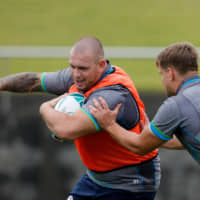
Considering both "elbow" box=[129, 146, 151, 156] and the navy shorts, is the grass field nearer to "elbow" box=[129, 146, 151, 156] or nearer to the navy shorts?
the navy shorts

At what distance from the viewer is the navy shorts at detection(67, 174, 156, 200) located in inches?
193

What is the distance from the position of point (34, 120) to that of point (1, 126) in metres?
0.51

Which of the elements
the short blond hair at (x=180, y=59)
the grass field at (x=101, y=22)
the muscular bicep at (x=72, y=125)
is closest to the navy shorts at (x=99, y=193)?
the muscular bicep at (x=72, y=125)

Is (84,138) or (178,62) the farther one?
(84,138)

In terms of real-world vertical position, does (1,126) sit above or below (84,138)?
below

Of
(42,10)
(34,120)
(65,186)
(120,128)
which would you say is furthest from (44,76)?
(42,10)

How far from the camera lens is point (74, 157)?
7727 mm

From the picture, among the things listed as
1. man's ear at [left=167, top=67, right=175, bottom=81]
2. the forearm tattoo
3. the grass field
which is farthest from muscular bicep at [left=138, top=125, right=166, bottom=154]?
the grass field

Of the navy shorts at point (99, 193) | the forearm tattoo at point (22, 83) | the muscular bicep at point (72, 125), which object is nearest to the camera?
the muscular bicep at point (72, 125)

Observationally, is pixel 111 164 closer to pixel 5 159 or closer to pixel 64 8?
pixel 5 159

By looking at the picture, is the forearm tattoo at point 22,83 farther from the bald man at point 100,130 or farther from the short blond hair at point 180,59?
the short blond hair at point 180,59

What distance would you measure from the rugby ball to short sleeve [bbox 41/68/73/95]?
1.81 ft

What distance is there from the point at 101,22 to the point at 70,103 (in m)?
12.0

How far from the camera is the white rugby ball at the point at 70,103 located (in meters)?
4.64
